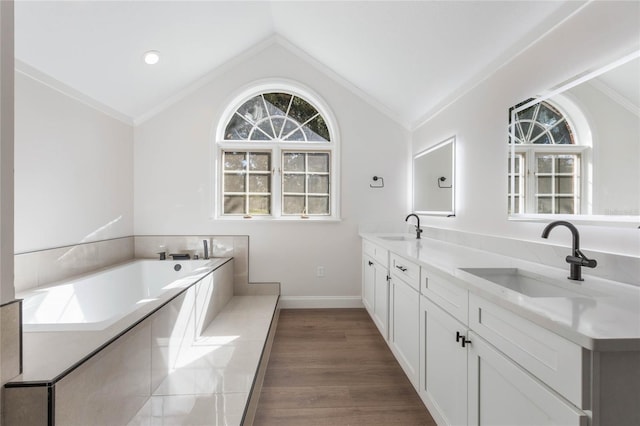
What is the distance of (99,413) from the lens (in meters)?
1.14

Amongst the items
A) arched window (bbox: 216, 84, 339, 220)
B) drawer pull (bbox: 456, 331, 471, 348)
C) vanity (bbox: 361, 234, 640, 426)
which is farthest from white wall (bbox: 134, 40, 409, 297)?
drawer pull (bbox: 456, 331, 471, 348)

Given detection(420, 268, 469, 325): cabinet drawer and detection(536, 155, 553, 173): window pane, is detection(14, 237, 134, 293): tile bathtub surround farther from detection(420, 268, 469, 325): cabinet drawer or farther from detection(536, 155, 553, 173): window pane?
detection(536, 155, 553, 173): window pane

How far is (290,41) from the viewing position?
129 inches

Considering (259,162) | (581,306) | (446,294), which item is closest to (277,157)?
(259,162)

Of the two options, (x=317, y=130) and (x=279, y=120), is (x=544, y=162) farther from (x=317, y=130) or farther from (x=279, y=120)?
(x=279, y=120)

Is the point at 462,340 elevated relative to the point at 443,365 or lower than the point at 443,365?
elevated

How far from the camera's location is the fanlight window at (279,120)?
134 inches

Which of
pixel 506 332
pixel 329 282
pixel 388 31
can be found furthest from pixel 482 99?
pixel 329 282

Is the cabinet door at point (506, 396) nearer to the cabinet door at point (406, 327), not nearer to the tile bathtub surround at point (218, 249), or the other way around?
the cabinet door at point (406, 327)

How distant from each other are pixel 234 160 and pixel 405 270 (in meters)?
2.37

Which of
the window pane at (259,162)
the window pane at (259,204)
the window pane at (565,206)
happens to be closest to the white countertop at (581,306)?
Result: the window pane at (565,206)

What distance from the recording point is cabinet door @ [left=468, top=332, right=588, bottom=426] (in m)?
0.74

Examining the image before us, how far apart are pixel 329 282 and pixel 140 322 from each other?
7.10 ft

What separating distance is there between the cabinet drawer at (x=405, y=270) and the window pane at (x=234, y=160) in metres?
2.09
